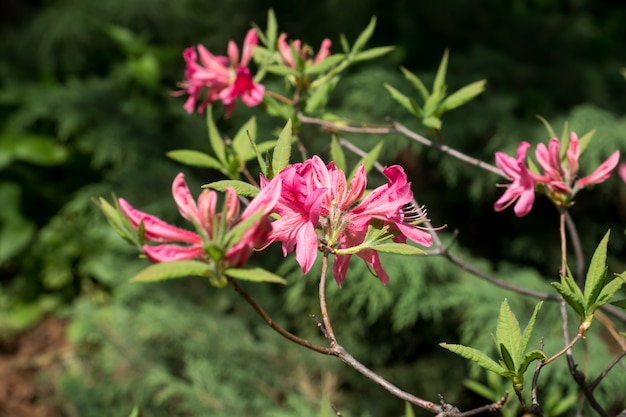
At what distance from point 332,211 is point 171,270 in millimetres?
153

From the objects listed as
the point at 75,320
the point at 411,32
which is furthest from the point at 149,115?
the point at 411,32

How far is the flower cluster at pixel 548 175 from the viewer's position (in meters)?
0.64

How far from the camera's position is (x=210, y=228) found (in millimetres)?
396

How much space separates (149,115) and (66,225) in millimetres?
517

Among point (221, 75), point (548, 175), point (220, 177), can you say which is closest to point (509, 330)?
point (548, 175)

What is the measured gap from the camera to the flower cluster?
25.2 inches

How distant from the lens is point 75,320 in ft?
8.23

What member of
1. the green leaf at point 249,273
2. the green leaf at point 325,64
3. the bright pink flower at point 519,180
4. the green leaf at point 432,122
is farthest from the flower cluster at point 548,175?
A: the green leaf at point 249,273

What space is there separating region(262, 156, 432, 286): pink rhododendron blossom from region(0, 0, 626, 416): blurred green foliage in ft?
3.10

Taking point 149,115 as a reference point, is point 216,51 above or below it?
above

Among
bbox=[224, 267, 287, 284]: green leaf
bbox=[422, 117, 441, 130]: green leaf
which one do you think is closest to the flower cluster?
bbox=[422, 117, 441, 130]: green leaf

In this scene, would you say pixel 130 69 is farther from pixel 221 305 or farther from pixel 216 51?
pixel 221 305

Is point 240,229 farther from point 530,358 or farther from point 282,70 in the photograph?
point 282,70

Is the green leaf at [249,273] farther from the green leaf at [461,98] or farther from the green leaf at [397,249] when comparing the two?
the green leaf at [461,98]
